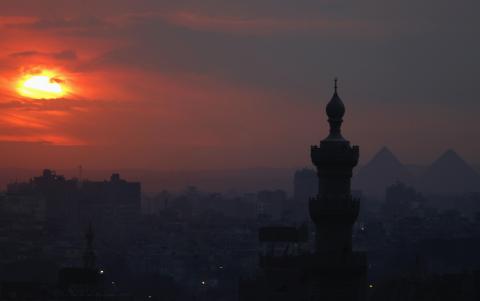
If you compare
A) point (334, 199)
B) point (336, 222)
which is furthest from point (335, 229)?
point (334, 199)

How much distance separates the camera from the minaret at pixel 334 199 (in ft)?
143

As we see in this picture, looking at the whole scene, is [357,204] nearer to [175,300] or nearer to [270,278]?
[270,278]

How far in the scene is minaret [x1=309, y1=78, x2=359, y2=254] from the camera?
43625mm

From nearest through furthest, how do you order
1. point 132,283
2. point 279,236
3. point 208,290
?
point 279,236
point 132,283
point 208,290

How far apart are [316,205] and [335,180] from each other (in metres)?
0.79

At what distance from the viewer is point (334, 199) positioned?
143 ft

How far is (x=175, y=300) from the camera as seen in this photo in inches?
5797

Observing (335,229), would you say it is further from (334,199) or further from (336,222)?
(334,199)

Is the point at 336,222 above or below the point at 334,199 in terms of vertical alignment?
below

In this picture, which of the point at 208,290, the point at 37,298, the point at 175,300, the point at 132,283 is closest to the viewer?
the point at 37,298

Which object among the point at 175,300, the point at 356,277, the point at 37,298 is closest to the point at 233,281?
the point at 175,300

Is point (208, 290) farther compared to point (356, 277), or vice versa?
point (208, 290)

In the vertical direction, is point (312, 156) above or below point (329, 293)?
above

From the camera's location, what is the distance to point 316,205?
4362 centimetres
